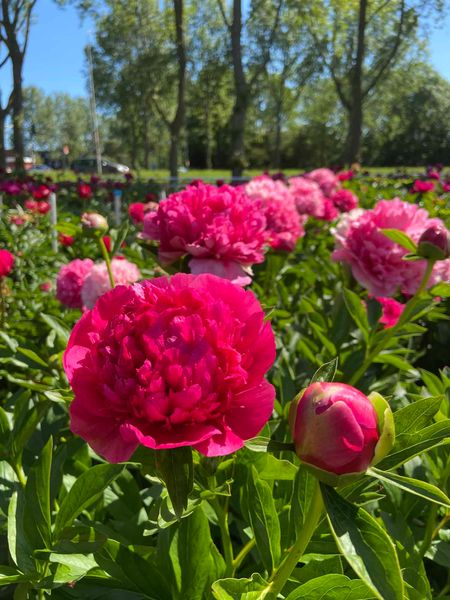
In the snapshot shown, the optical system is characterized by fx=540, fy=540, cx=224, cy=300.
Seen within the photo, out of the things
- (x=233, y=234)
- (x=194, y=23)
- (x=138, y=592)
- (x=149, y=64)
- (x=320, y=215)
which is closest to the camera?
(x=138, y=592)

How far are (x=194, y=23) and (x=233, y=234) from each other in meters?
22.0

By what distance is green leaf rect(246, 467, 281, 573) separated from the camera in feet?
2.33

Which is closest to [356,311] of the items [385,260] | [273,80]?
[385,260]

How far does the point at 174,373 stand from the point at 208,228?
53cm

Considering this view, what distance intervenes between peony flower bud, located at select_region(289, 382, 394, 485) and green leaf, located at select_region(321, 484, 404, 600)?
3 cm

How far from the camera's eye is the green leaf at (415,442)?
1.65ft

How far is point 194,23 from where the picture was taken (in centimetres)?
2042

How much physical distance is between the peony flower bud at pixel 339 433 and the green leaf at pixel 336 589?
0.21 meters

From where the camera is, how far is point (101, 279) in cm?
150

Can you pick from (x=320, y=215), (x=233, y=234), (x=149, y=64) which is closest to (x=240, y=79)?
(x=149, y=64)

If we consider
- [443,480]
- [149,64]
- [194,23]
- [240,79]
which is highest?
[194,23]

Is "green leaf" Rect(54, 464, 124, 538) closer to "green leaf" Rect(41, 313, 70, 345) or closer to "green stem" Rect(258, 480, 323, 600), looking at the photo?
"green stem" Rect(258, 480, 323, 600)

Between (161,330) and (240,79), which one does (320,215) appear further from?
(240,79)

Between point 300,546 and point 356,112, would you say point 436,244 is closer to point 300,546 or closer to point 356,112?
point 300,546
